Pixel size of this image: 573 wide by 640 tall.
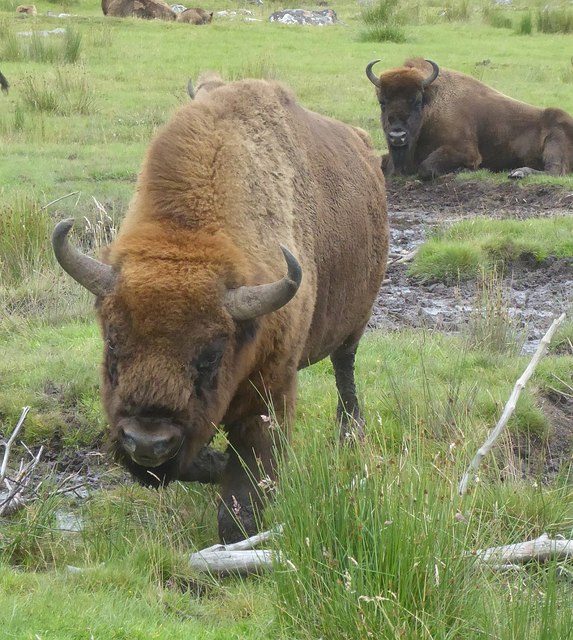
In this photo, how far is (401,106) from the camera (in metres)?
15.2

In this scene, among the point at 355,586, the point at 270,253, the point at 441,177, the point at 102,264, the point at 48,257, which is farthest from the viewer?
the point at 441,177

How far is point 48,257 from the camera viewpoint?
9617mm

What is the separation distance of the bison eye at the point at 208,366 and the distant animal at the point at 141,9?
1171 inches

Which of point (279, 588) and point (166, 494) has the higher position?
point (279, 588)

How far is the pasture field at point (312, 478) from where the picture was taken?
11.8 feet

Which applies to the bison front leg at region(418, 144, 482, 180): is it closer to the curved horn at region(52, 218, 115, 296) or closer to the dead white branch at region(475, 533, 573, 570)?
the curved horn at region(52, 218, 115, 296)

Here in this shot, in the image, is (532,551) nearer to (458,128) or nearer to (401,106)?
(401,106)

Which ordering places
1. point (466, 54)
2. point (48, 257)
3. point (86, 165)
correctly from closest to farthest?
1. point (48, 257)
2. point (86, 165)
3. point (466, 54)

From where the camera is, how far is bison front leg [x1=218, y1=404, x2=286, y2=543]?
207 inches

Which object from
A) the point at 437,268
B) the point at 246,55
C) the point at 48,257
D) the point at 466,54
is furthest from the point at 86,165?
the point at 466,54

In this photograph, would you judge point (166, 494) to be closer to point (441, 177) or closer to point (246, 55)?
point (441, 177)

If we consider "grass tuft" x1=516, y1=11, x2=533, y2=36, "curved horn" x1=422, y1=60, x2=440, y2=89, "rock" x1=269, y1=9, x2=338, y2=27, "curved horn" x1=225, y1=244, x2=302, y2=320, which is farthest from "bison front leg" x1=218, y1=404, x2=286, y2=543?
"rock" x1=269, y1=9, x2=338, y2=27

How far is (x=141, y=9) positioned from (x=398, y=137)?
804 inches

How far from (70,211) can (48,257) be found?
1.71 m
